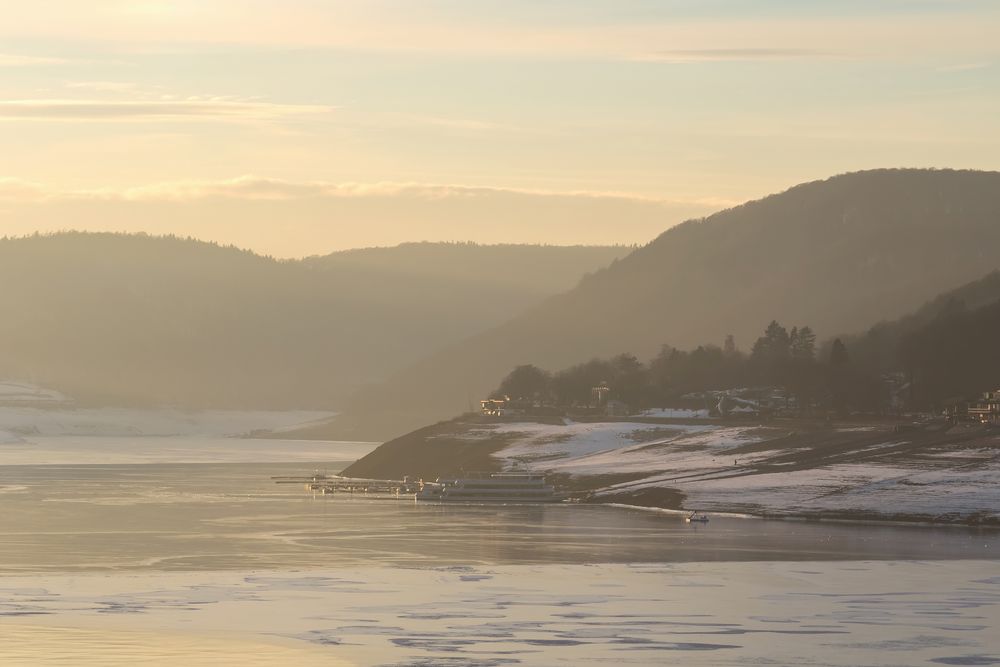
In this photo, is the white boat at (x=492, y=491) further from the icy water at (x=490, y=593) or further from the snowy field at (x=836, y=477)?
the icy water at (x=490, y=593)

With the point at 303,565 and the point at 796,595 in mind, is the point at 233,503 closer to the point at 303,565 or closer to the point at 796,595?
the point at 303,565

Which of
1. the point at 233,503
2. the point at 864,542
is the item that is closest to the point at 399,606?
the point at 864,542

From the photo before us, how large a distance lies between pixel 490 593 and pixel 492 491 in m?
96.2

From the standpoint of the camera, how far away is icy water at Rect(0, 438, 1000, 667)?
67.8 metres

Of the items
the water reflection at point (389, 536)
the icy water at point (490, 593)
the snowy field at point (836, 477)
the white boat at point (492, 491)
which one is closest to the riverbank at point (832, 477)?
the snowy field at point (836, 477)

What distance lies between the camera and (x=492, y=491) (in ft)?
593

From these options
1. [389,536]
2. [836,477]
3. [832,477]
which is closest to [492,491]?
[832,477]

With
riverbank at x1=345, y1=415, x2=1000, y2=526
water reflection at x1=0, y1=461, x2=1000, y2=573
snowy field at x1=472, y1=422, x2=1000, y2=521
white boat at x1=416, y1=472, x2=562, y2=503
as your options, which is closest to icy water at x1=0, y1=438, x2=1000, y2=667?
water reflection at x1=0, y1=461, x2=1000, y2=573

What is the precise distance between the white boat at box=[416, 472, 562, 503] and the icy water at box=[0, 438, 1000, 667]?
125 feet

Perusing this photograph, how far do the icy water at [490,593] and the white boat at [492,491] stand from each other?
3825cm

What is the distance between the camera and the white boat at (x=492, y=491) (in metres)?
176

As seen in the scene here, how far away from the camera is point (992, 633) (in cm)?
7256

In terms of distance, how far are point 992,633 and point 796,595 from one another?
13.6 meters

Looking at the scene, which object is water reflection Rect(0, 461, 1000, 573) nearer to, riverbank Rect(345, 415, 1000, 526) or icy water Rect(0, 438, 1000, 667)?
icy water Rect(0, 438, 1000, 667)
